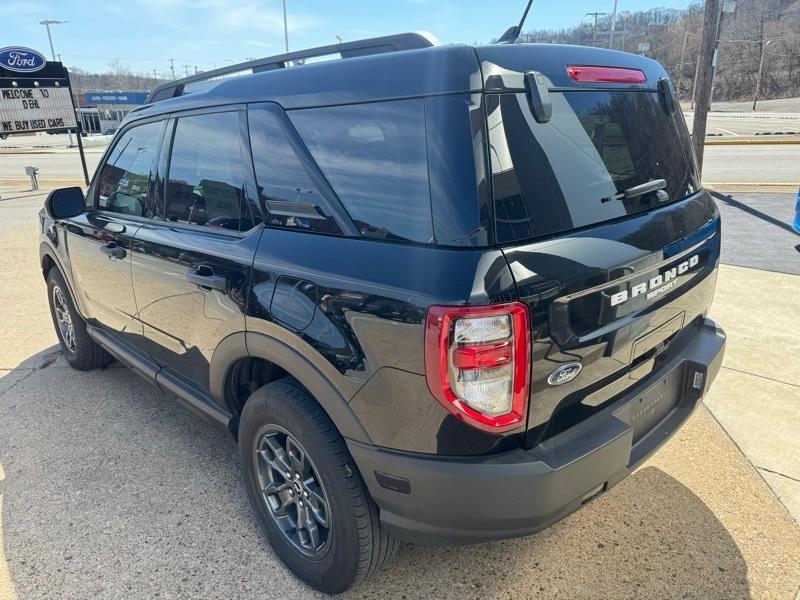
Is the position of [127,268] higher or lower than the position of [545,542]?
higher

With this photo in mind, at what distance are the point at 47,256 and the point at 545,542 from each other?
3957mm

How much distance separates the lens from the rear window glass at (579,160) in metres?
1.65

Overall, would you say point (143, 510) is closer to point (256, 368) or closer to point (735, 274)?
point (256, 368)

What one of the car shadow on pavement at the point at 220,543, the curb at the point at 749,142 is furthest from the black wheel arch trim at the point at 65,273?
the curb at the point at 749,142

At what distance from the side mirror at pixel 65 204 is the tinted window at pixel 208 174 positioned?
4.00 ft

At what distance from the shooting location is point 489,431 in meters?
1.65

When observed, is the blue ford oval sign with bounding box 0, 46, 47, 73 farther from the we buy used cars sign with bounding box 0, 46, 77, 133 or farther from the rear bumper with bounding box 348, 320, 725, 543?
the rear bumper with bounding box 348, 320, 725, 543

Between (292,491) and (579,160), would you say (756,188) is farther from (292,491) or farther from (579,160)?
(292,491)

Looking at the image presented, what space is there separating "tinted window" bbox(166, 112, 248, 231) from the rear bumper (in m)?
1.15

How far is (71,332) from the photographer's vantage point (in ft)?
13.8

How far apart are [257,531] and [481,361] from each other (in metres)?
1.60

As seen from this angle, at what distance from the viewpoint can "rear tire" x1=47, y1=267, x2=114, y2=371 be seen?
13.2ft

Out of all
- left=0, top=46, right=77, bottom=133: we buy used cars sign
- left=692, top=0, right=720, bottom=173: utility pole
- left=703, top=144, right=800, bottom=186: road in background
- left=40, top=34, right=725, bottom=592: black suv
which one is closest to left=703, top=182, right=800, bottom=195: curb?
left=703, top=144, right=800, bottom=186: road in background

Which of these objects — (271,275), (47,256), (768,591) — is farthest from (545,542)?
(47,256)
